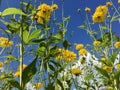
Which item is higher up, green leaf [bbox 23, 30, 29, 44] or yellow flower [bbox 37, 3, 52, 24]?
yellow flower [bbox 37, 3, 52, 24]

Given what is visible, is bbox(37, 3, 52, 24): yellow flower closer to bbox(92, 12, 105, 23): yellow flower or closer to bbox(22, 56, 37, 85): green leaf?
bbox(22, 56, 37, 85): green leaf

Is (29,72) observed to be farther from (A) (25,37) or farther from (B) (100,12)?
(B) (100,12)

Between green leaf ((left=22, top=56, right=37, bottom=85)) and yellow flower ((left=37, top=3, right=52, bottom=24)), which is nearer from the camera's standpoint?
green leaf ((left=22, top=56, right=37, bottom=85))

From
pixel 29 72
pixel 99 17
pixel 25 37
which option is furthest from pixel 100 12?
pixel 29 72

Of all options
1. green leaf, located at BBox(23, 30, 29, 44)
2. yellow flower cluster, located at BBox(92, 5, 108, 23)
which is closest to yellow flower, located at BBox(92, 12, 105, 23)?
yellow flower cluster, located at BBox(92, 5, 108, 23)

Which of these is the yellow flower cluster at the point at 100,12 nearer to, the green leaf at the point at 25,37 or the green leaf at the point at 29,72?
the green leaf at the point at 25,37

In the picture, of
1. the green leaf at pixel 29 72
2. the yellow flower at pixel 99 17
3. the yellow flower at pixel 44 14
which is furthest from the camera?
the yellow flower at pixel 99 17

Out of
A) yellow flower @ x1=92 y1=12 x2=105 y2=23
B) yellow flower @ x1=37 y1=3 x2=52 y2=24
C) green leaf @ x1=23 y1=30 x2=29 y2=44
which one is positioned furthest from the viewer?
yellow flower @ x1=92 y1=12 x2=105 y2=23

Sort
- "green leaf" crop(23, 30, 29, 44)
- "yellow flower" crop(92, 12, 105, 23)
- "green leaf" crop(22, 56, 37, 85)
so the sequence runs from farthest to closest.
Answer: "yellow flower" crop(92, 12, 105, 23) < "green leaf" crop(23, 30, 29, 44) < "green leaf" crop(22, 56, 37, 85)

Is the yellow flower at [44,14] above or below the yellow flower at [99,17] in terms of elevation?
below

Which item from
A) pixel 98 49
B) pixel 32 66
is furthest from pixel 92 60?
pixel 32 66

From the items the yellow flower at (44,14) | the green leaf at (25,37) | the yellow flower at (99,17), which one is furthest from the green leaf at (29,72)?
the yellow flower at (99,17)

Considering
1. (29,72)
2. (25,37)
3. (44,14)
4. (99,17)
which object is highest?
(99,17)

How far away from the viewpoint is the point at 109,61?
2379 millimetres
